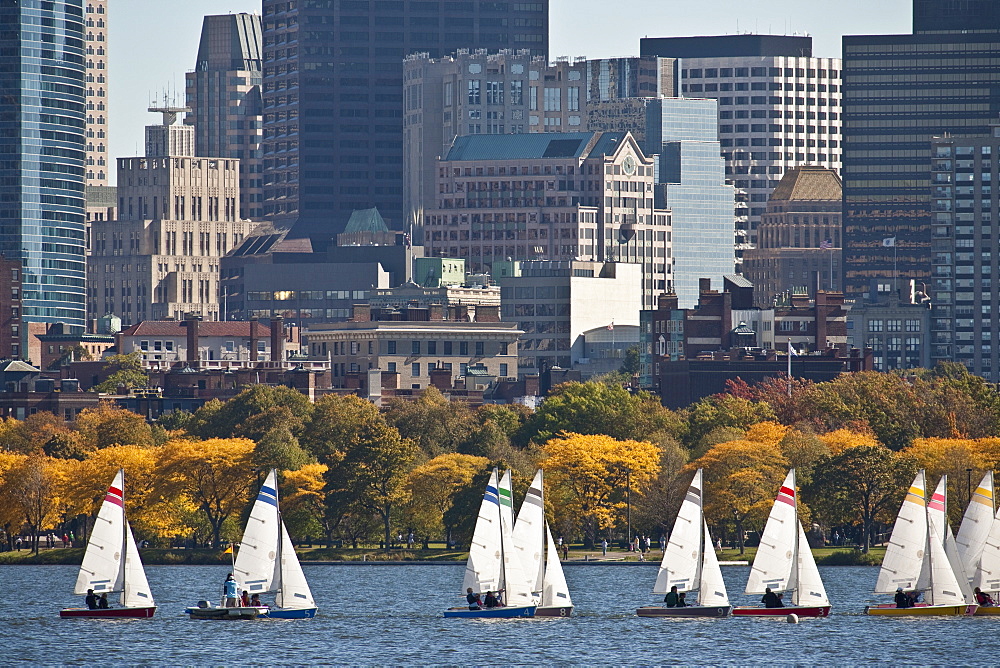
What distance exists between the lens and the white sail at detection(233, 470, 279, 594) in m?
142

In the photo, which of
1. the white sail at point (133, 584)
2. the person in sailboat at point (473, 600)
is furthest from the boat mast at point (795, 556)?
the white sail at point (133, 584)

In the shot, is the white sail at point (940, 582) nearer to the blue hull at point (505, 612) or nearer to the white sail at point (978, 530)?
the white sail at point (978, 530)

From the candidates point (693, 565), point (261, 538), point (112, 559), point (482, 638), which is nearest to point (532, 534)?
point (482, 638)

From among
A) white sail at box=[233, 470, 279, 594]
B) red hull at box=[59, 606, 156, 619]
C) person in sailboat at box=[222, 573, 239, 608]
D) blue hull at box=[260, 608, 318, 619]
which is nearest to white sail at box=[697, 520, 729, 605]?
blue hull at box=[260, 608, 318, 619]

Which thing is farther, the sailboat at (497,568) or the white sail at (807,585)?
the white sail at (807,585)

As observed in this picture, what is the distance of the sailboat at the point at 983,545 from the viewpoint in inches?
5812

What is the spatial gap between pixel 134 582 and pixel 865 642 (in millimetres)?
40241

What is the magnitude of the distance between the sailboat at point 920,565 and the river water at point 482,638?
1.18 meters

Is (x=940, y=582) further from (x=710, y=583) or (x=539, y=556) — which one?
(x=539, y=556)

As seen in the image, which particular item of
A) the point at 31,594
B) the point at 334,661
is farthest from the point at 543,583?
the point at 31,594

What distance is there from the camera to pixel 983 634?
455ft

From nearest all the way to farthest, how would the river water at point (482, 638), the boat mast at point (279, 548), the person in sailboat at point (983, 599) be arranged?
the river water at point (482, 638) < the boat mast at point (279, 548) < the person in sailboat at point (983, 599)

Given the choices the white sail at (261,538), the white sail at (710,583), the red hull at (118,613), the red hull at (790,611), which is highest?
the white sail at (261,538)

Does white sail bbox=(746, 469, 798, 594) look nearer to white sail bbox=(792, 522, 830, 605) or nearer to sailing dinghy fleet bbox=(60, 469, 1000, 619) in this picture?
sailing dinghy fleet bbox=(60, 469, 1000, 619)
